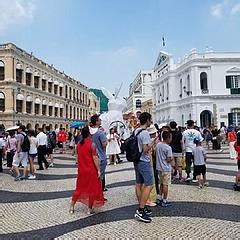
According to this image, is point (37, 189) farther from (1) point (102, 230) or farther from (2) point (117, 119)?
(2) point (117, 119)

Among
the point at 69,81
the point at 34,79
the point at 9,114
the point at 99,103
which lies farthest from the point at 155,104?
the point at 99,103

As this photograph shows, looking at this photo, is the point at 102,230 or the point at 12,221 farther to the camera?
the point at 12,221

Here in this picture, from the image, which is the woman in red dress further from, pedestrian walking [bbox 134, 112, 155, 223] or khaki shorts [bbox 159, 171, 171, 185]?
khaki shorts [bbox 159, 171, 171, 185]

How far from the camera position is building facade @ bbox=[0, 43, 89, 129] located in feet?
120

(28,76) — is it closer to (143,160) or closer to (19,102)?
(19,102)

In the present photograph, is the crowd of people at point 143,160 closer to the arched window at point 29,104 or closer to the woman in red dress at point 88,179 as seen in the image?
the woman in red dress at point 88,179

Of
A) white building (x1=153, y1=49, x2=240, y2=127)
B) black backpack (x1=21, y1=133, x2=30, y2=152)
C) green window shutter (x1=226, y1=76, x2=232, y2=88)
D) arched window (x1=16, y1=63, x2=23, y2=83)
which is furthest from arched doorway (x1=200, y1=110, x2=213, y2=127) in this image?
black backpack (x1=21, y1=133, x2=30, y2=152)

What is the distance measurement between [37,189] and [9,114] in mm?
29316

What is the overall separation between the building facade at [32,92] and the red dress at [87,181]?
1852 cm

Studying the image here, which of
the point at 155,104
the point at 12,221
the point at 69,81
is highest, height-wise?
the point at 69,81

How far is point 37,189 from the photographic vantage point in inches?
359

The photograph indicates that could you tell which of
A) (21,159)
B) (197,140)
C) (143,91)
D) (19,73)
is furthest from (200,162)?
(143,91)

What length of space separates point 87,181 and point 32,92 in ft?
124

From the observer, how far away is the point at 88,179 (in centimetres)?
639
